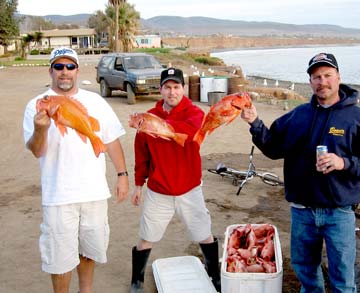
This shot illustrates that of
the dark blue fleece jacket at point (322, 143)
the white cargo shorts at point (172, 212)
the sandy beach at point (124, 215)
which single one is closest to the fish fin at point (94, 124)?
the white cargo shorts at point (172, 212)

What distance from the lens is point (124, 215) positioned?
24.0ft

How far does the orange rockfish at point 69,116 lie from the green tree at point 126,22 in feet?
216

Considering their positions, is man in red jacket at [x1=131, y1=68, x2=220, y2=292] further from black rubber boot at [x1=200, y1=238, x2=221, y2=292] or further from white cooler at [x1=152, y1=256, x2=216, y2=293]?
white cooler at [x1=152, y1=256, x2=216, y2=293]

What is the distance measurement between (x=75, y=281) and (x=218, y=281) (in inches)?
57.9

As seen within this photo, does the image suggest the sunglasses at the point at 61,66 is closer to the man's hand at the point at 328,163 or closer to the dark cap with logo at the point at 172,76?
the dark cap with logo at the point at 172,76

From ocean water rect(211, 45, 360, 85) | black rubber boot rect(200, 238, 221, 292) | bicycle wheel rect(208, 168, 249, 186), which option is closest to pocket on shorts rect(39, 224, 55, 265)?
black rubber boot rect(200, 238, 221, 292)

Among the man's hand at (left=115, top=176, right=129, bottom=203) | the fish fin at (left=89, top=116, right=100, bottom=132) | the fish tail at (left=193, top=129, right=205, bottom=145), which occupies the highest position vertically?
the fish fin at (left=89, top=116, right=100, bottom=132)

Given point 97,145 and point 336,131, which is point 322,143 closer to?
point 336,131

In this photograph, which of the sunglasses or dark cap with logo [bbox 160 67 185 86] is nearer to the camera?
the sunglasses

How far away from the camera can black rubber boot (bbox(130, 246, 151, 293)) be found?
4.75 m

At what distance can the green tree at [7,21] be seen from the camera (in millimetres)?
50531

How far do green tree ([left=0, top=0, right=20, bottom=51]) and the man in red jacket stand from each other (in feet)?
164

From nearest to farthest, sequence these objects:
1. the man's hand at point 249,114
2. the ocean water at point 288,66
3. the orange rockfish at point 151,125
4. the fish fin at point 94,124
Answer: the fish fin at point 94,124 → the man's hand at point 249,114 → the orange rockfish at point 151,125 → the ocean water at point 288,66

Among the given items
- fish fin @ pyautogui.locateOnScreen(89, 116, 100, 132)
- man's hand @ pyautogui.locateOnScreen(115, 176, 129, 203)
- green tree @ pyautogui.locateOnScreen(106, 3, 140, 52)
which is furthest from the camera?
green tree @ pyautogui.locateOnScreen(106, 3, 140, 52)
